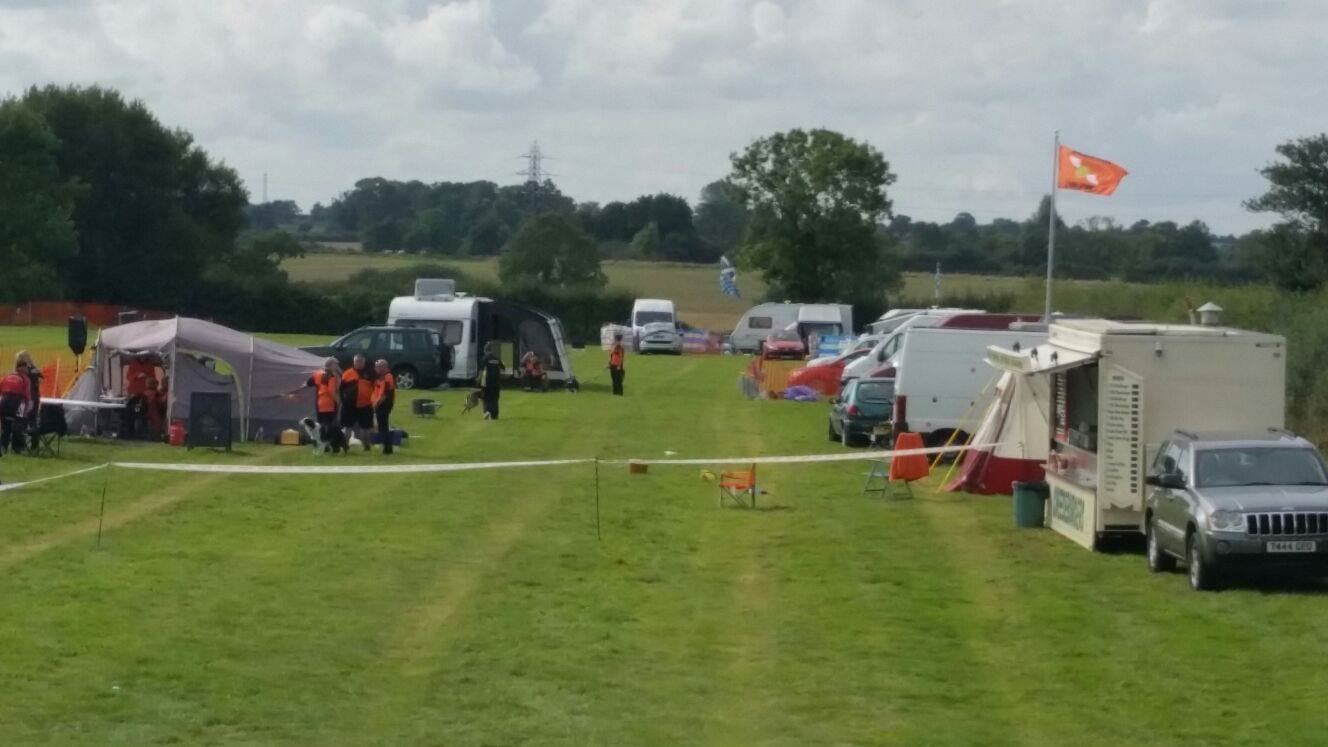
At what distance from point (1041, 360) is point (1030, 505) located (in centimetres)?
167

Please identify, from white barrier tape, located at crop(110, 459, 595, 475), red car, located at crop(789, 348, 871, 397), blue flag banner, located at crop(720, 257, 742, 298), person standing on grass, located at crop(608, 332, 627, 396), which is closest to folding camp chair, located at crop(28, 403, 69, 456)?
white barrier tape, located at crop(110, 459, 595, 475)

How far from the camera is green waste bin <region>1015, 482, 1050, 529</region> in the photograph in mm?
21922

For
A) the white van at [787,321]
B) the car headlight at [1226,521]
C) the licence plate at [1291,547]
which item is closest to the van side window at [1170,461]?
the car headlight at [1226,521]

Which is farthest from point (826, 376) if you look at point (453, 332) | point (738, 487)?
point (738, 487)

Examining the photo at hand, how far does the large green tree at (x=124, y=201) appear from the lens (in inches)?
3494

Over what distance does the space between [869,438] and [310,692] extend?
19267mm

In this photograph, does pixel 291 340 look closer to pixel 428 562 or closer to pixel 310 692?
pixel 428 562

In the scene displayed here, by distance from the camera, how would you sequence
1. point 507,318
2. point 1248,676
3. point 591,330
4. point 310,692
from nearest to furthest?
point 310,692
point 1248,676
point 507,318
point 591,330

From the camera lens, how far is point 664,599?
647 inches

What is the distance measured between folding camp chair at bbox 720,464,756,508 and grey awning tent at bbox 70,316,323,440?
979cm

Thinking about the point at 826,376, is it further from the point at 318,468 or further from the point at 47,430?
the point at 318,468

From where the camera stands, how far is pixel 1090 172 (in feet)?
105

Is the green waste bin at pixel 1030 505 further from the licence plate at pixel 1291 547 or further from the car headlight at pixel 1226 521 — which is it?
the licence plate at pixel 1291 547

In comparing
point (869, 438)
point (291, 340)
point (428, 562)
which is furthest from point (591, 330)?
point (428, 562)
